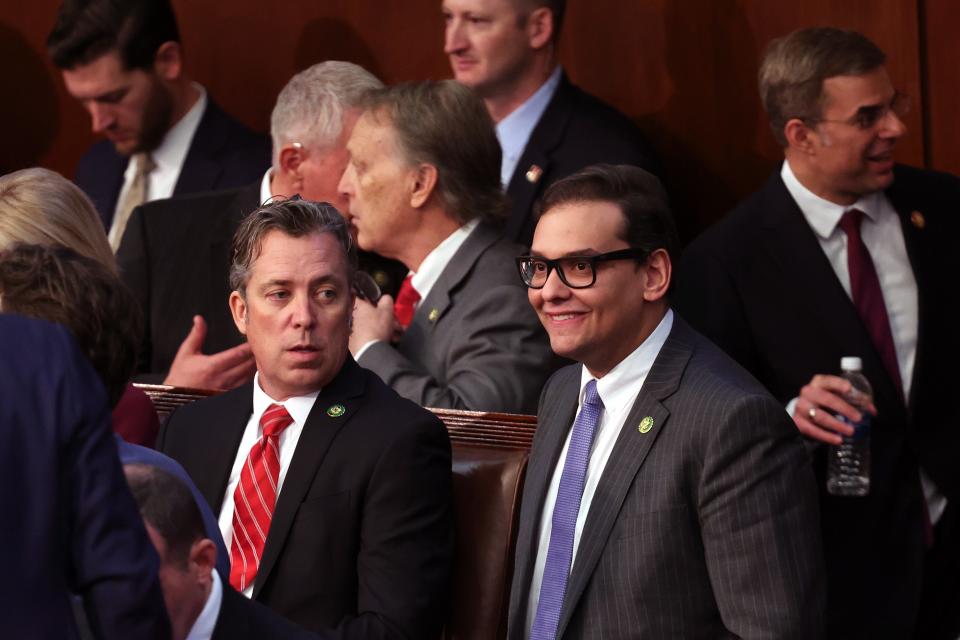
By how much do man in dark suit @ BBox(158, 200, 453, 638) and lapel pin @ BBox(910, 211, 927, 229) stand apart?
1740 millimetres

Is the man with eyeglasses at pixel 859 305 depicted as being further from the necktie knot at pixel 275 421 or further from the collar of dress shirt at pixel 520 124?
the necktie knot at pixel 275 421

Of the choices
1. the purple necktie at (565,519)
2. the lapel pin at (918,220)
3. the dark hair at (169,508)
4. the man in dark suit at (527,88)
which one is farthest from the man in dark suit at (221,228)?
the dark hair at (169,508)

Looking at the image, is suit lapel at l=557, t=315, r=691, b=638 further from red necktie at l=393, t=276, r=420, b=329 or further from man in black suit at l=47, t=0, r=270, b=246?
man in black suit at l=47, t=0, r=270, b=246

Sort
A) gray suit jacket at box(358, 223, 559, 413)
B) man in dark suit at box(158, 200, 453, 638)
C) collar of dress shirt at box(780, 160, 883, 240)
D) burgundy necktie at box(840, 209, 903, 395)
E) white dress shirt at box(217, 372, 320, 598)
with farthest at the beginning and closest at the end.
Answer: collar of dress shirt at box(780, 160, 883, 240), burgundy necktie at box(840, 209, 903, 395), gray suit jacket at box(358, 223, 559, 413), white dress shirt at box(217, 372, 320, 598), man in dark suit at box(158, 200, 453, 638)

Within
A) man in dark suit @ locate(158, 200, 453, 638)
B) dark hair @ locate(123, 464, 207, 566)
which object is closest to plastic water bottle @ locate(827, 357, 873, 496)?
man in dark suit @ locate(158, 200, 453, 638)

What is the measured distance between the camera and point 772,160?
5082mm

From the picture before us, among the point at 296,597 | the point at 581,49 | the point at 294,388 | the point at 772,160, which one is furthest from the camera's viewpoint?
the point at 581,49

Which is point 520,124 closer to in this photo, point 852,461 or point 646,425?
point 852,461

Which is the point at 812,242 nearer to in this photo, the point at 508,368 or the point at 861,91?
the point at 861,91

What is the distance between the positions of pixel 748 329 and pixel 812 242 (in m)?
0.29

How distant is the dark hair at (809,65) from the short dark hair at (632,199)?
1445 mm

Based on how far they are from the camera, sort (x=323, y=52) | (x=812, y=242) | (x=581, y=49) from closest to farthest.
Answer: (x=812, y=242)
(x=581, y=49)
(x=323, y=52)

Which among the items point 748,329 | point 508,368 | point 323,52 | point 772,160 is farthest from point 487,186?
point 323,52

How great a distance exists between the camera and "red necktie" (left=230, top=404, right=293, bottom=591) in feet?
9.85
